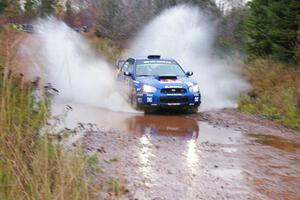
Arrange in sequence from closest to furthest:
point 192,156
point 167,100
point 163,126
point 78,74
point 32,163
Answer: point 32,163 < point 192,156 < point 163,126 < point 167,100 < point 78,74

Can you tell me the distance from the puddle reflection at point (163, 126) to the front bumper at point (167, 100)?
372 millimetres

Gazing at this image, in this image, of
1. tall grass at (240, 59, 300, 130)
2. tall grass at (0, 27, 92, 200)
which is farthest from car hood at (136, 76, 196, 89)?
tall grass at (0, 27, 92, 200)

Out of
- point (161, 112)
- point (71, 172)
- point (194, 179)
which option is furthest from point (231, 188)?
point (161, 112)

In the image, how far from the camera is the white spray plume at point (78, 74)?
52.4ft

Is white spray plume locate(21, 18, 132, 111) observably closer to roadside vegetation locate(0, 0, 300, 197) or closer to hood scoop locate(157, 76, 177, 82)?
hood scoop locate(157, 76, 177, 82)

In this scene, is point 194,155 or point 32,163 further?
point 194,155

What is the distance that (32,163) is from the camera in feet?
14.7

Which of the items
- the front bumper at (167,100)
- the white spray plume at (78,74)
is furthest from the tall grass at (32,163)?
the front bumper at (167,100)

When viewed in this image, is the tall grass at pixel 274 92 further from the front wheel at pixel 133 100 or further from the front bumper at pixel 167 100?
the front wheel at pixel 133 100

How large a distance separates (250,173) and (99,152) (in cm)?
236

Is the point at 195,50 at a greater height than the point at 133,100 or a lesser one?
greater

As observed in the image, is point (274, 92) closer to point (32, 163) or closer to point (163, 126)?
point (163, 126)

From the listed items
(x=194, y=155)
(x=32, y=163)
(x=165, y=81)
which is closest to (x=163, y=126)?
(x=165, y=81)

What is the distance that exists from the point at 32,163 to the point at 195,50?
25170 millimetres
